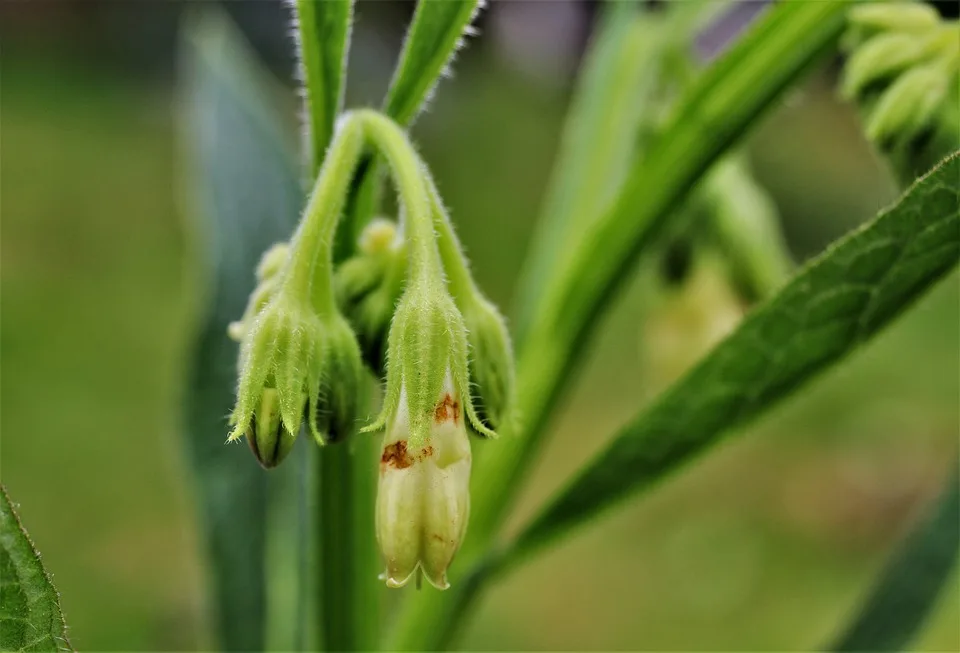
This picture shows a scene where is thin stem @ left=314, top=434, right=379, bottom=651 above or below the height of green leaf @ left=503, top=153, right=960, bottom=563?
below

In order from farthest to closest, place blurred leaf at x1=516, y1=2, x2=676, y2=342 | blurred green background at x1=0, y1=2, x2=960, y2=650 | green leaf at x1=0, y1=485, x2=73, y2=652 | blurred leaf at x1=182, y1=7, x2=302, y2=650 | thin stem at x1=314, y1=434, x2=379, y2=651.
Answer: blurred green background at x1=0, y1=2, x2=960, y2=650 → blurred leaf at x1=182, y1=7, x2=302, y2=650 → blurred leaf at x1=516, y1=2, x2=676, y2=342 → thin stem at x1=314, y1=434, x2=379, y2=651 → green leaf at x1=0, y1=485, x2=73, y2=652

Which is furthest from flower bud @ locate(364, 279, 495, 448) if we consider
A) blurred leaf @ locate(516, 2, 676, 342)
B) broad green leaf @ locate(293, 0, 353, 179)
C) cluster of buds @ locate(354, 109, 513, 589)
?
blurred leaf @ locate(516, 2, 676, 342)

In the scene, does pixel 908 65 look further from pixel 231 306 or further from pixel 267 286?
pixel 231 306

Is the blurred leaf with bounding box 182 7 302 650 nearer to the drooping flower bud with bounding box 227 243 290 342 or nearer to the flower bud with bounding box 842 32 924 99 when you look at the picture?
the drooping flower bud with bounding box 227 243 290 342

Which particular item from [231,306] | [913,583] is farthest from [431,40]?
[913,583]

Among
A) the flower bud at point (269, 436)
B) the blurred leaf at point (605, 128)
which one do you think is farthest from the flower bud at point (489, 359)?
the blurred leaf at point (605, 128)

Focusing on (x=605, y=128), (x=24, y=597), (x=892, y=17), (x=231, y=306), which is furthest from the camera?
(x=231, y=306)

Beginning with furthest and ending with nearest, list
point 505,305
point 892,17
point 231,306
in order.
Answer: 1. point 505,305
2. point 231,306
3. point 892,17

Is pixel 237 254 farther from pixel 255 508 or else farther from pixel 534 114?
pixel 534 114

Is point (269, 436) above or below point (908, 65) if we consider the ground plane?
below
